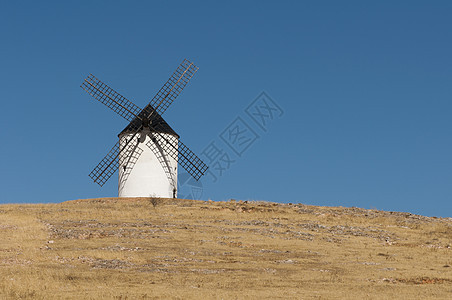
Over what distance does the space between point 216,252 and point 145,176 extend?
865 inches

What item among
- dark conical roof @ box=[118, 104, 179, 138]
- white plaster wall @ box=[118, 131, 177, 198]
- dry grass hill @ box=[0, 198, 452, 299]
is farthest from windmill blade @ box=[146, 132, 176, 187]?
dry grass hill @ box=[0, 198, 452, 299]

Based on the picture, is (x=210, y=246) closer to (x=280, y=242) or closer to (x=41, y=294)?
(x=280, y=242)

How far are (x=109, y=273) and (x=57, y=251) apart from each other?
5964mm

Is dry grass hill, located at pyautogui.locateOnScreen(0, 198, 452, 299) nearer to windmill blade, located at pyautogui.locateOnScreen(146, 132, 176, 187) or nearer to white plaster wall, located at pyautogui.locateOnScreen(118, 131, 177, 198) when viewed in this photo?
white plaster wall, located at pyautogui.locateOnScreen(118, 131, 177, 198)

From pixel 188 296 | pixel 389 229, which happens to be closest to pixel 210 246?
pixel 188 296

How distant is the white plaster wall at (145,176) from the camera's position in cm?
4925

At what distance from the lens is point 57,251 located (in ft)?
91.7

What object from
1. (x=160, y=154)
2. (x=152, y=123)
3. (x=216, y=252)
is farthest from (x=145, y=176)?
(x=216, y=252)

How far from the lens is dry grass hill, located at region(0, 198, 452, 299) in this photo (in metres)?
20.7

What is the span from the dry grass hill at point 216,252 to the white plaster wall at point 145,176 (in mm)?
1634

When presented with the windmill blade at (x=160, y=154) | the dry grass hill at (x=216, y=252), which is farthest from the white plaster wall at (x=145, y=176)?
the dry grass hill at (x=216, y=252)

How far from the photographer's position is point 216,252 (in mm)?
28594

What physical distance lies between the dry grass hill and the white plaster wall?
1634 millimetres

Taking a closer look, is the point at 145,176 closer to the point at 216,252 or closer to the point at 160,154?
the point at 160,154
